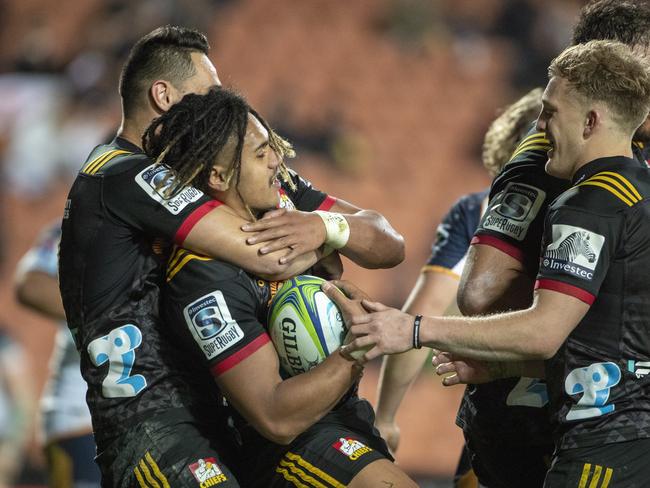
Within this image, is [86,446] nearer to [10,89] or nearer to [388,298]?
[388,298]

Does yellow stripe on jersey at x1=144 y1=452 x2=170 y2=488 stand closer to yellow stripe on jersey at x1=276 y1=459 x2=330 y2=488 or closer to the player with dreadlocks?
the player with dreadlocks

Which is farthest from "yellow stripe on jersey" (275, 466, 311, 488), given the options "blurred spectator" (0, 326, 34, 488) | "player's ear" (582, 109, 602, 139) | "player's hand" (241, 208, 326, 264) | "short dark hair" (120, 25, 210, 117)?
"blurred spectator" (0, 326, 34, 488)

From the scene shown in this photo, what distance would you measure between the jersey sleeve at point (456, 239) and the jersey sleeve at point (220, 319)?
5.89 ft

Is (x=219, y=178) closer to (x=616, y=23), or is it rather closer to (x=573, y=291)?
Result: (x=573, y=291)

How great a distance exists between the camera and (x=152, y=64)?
374cm

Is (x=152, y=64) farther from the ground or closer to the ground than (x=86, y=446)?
farther from the ground

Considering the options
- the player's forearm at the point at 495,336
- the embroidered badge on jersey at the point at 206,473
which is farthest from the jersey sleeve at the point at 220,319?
the player's forearm at the point at 495,336

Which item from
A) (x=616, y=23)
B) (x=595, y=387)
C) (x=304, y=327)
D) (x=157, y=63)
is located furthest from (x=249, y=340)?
(x=616, y=23)

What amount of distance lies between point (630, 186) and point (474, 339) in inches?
25.4

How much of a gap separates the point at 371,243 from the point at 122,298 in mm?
897

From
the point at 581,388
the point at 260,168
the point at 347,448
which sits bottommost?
the point at 347,448

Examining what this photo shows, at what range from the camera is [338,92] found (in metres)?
11.6

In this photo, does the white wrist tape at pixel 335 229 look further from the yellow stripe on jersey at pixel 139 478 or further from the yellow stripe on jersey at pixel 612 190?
the yellow stripe on jersey at pixel 139 478

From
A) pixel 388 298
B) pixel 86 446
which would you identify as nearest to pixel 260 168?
pixel 86 446
